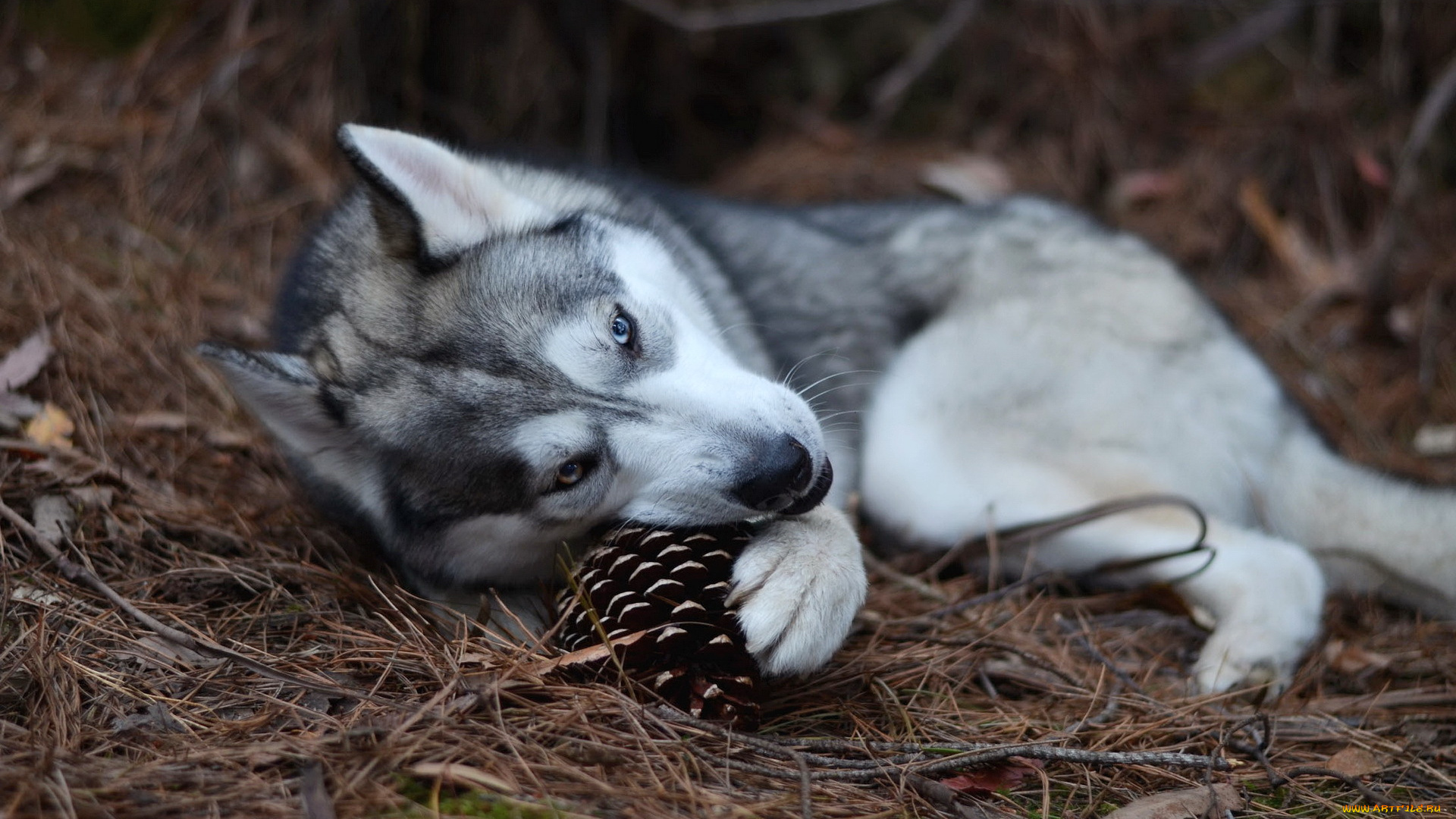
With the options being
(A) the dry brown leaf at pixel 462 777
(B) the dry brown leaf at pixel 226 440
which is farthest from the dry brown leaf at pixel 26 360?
(A) the dry brown leaf at pixel 462 777

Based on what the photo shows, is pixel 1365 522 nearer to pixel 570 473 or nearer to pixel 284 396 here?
pixel 570 473

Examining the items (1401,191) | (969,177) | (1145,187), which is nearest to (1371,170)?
(1401,191)

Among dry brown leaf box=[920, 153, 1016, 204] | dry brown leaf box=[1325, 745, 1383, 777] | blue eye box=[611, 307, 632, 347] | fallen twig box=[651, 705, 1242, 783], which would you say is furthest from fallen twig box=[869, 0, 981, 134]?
fallen twig box=[651, 705, 1242, 783]

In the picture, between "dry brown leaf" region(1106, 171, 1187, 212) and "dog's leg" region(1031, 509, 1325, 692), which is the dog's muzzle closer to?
"dog's leg" region(1031, 509, 1325, 692)

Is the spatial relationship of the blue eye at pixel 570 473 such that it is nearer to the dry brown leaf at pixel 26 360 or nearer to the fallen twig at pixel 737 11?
the dry brown leaf at pixel 26 360

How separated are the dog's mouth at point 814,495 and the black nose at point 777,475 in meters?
0.03

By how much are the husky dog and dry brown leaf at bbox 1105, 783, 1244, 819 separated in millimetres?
704

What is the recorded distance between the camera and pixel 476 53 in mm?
5371

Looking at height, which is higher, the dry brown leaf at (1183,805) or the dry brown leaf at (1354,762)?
the dry brown leaf at (1183,805)

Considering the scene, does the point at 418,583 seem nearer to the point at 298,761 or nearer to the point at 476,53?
the point at 298,761

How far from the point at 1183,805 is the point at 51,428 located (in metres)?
3.46

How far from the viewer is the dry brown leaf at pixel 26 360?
127 inches

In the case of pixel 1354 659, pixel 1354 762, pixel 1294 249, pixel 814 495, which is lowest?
pixel 1354 659

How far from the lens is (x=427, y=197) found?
8.97ft
